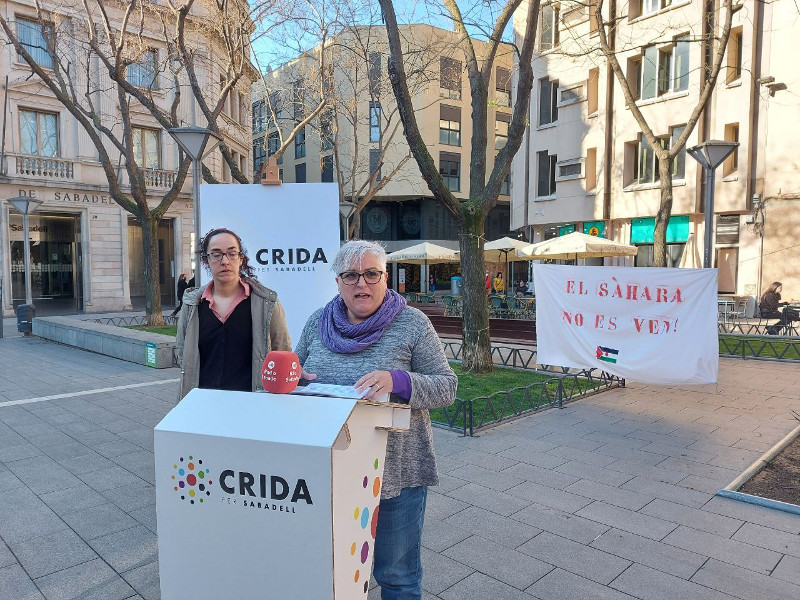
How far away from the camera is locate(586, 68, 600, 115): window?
25.8 m

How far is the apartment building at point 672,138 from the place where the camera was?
19.7m

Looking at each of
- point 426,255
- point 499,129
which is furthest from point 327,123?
point 499,129

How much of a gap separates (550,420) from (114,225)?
2388 centimetres

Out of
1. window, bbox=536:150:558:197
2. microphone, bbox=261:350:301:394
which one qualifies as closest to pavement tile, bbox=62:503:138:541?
microphone, bbox=261:350:301:394

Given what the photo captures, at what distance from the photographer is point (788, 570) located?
3543mm

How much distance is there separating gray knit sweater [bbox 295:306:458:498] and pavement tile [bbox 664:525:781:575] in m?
2.42

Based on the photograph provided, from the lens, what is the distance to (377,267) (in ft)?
7.82

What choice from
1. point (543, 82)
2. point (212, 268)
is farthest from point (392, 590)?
point (543, 82)

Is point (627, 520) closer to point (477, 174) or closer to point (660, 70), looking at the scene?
point (477, 174)

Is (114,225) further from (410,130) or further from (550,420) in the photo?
(550,420)

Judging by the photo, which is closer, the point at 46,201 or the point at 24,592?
the point at 24,592

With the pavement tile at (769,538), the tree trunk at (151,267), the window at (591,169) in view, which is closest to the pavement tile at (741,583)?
the pavement tile at (769,538)

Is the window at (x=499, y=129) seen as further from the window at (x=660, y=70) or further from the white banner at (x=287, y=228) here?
the white banner at (x=287, y=228)

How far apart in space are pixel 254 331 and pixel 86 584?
179 centimetres
